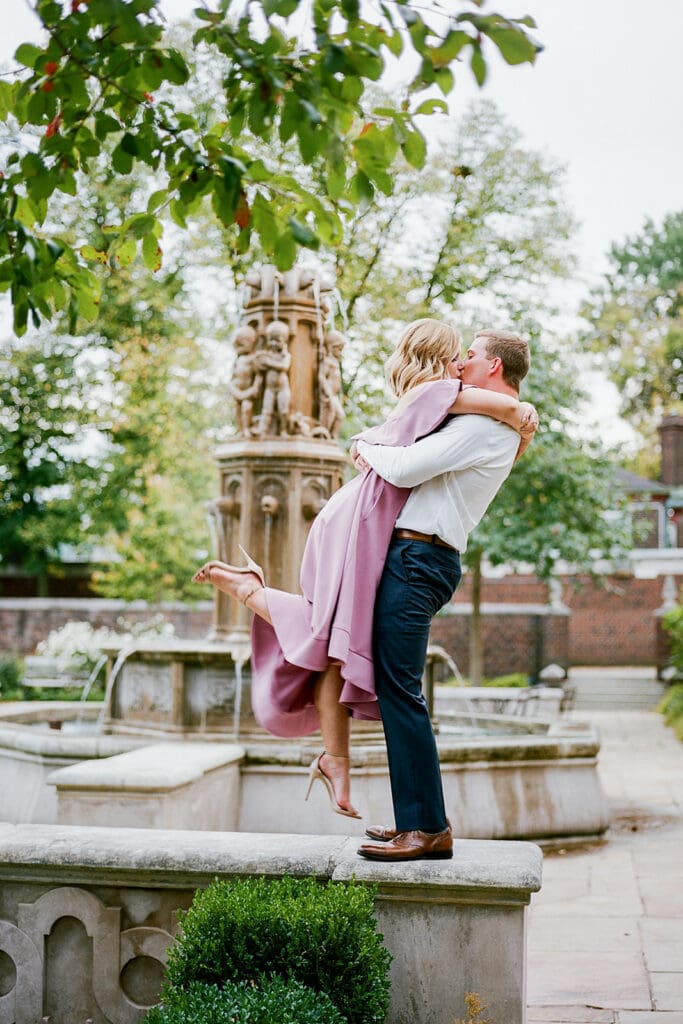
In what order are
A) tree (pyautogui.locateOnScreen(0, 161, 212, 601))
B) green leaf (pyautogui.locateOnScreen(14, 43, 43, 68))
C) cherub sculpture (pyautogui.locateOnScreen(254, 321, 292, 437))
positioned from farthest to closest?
1. tree (pyautogui.locateOnScreen(0, 161, 212, 601))
2. cherub sculpture (pyautogui.locateOnScreen(254, 321, 292, 437))
3. green leaf (pyautogui.locateOnScreen(14, 43, 43, 68))

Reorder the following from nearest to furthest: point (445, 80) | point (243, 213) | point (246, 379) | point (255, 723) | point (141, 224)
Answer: point (445, 80) → point (243, 213) → point (141, 224) → point (255, 723) → point (246, 379)

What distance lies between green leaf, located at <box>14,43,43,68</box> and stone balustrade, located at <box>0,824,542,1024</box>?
2.45 metres

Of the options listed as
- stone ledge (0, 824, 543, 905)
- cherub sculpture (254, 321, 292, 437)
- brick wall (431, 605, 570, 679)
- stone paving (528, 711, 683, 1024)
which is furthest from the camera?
brick wall (431, 605, 570, 679)

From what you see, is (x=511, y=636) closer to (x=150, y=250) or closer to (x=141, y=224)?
(x=150, y=250)

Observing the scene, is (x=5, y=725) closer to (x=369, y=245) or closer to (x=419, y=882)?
(x=419, y=882)

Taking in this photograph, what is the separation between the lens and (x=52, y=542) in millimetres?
32312

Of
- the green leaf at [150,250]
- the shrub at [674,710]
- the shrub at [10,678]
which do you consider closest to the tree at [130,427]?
the shrub at [10,678]

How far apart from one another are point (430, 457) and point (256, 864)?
142 centimetres

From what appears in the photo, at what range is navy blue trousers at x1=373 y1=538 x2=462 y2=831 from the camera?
394 cm

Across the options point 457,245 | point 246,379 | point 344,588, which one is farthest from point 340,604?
point 457,245

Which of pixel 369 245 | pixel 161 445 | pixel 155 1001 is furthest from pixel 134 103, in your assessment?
pixel 161 445

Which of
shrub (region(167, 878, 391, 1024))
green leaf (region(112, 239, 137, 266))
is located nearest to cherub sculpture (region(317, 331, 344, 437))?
green leaf (region(112, 239, 137, 266))

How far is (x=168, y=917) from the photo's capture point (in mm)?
4066

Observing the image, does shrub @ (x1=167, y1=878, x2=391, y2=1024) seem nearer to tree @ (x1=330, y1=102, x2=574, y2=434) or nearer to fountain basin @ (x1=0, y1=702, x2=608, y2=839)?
fountain basin @ (x1=0, y1=702, x2=608, y2=839)
